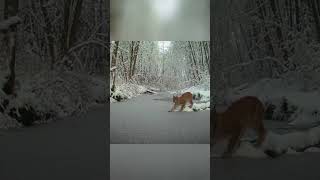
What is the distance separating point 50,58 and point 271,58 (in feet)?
5.72

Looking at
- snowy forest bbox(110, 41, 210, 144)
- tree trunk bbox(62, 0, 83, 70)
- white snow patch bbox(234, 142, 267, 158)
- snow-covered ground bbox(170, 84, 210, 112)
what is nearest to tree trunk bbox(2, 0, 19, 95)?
tree trunk bbox(62, 0, 83, 70)

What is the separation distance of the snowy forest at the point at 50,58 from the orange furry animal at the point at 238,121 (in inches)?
36.4

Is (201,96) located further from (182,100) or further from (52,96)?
(52,96)

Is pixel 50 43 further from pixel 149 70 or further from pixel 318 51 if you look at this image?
pixel 318 51

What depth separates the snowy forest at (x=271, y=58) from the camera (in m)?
3.25

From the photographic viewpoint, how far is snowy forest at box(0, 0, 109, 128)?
319cm

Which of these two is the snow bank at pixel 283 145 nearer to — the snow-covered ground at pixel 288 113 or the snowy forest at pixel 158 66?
the snow-covered ground at pixel 288 113

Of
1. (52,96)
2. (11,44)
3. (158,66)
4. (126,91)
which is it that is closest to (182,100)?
(158,66)

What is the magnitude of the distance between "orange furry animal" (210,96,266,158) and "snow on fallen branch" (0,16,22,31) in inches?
66.8

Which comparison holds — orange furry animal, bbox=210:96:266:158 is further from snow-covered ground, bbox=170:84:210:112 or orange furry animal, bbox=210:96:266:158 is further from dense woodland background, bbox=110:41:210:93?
dense woodland background, bbox=110:41:210:93

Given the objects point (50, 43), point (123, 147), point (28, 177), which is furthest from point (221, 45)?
point (28, 177)

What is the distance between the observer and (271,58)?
3270 mm

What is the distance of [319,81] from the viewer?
3.32 meters

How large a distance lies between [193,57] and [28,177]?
1.59 meters
